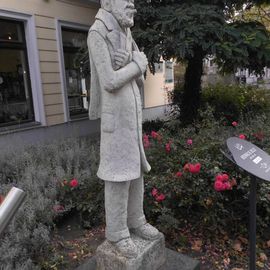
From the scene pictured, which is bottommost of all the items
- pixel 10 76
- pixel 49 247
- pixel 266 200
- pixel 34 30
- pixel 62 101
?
pixel 49 247

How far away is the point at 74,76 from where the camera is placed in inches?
353

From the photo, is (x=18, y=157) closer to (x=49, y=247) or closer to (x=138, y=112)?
(x=49, y=247)

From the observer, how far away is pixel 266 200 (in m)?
3.08

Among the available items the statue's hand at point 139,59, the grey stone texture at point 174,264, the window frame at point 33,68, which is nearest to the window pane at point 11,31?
the window frame at point 33,68

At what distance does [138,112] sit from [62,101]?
248 inches

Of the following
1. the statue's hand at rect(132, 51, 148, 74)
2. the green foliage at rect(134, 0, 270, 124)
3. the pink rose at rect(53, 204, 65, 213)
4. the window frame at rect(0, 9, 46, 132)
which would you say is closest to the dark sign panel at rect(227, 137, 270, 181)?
the statue's hand at rect(132, 51, 148, 74)

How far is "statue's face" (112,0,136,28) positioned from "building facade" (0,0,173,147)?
193 inches

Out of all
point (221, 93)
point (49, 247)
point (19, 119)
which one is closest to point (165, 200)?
point (49, 247)

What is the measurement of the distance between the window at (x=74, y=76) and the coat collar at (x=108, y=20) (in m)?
6.34

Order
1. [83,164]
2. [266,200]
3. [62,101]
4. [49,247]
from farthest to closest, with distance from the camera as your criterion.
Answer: [62,101] → [83,164] → [266,200] → [49,247]

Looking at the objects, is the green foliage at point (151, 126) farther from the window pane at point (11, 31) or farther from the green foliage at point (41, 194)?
the window pane at point (11, 31)

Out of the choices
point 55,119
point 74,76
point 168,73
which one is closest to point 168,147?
point 55,119

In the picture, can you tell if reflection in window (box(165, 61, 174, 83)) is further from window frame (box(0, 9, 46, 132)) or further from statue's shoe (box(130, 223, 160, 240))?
statue's shoe (box(130, 223, 160, 240))

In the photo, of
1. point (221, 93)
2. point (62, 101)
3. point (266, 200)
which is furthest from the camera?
point (221, 93)
